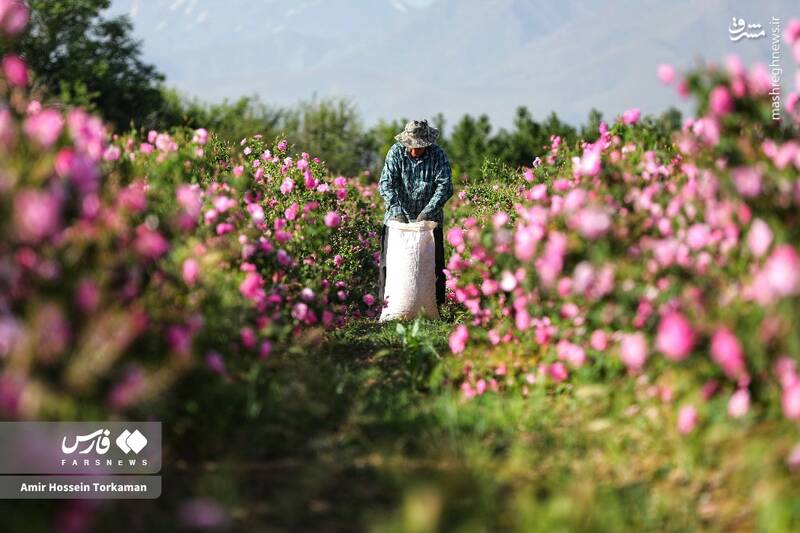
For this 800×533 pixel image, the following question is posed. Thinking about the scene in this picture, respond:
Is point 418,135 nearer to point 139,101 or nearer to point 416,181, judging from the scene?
point 416,181

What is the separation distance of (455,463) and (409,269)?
12.8ft

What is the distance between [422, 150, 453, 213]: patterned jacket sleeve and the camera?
731 cm

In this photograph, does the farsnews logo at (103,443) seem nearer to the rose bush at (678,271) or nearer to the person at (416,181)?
the rose bush at (678,271)

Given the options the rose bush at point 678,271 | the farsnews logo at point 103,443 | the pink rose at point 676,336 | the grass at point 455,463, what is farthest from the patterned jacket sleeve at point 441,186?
the pink rose at point 676,336

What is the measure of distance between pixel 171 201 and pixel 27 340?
1.88 meters

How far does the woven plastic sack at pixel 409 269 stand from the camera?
A: 713 centimetres

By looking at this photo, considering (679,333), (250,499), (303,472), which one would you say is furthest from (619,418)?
(250,499)

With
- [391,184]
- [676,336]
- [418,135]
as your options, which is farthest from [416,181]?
[676,336]

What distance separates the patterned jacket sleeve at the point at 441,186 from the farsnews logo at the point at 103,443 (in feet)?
14.4

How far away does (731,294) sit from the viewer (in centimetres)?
316

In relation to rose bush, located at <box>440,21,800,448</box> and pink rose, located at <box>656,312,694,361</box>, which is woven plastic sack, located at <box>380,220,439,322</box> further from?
pink rose, located at <box>656,312,694,361</box>

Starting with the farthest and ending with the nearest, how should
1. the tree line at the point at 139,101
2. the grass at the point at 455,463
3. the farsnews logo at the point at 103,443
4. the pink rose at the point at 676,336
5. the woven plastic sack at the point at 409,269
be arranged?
the tree line at the point at 139,101 → the woven plastic sack at the point at 409,269 → the farsnews logo at the point at 103,443 → the grass at the point at 455,463 → the pink rose at the point at 676,336

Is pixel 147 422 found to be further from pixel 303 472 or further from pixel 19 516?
pixel 19 516

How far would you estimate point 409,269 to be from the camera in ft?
23.5
